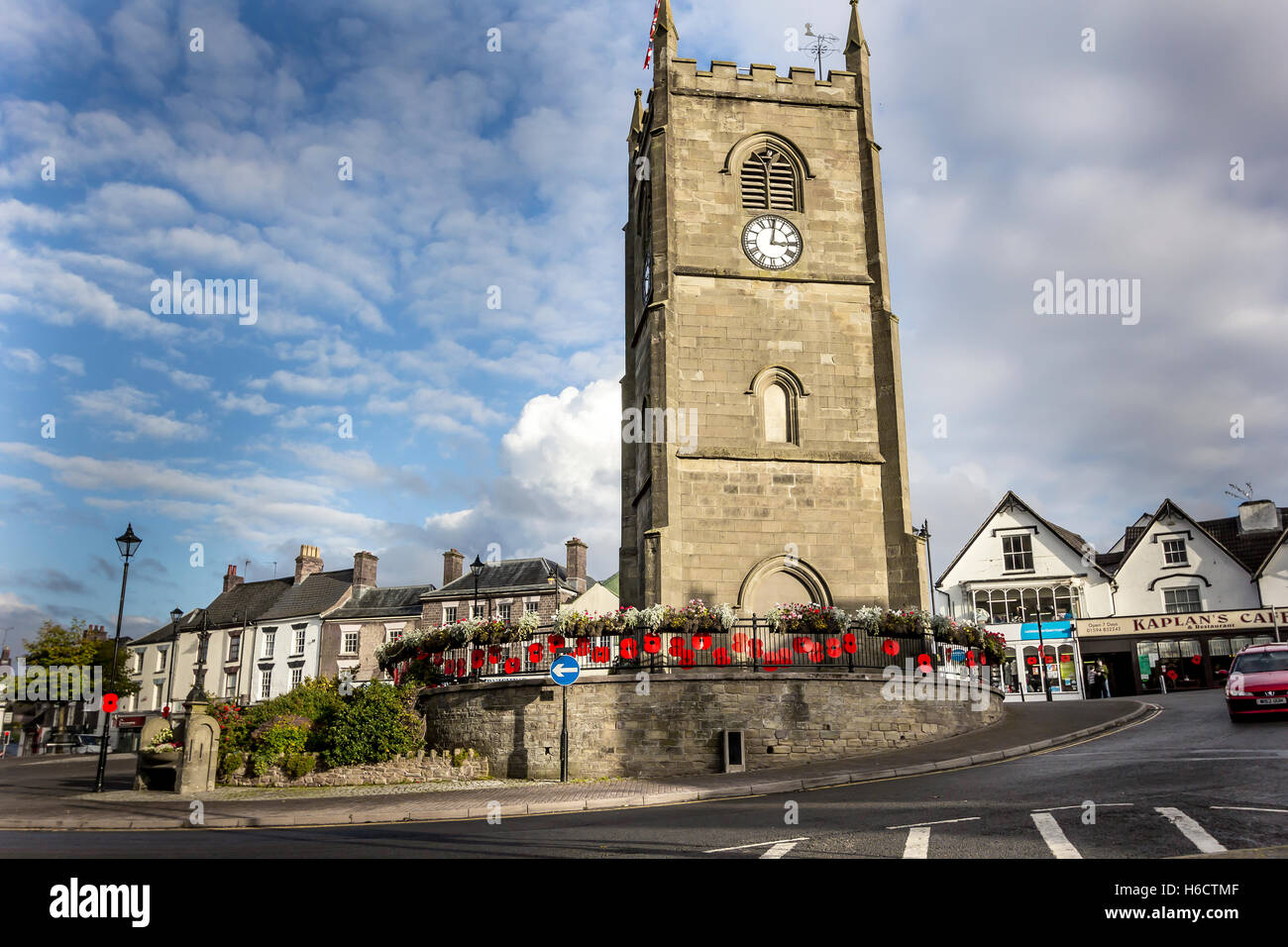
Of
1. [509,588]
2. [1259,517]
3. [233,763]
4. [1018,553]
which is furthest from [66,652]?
[1259,517]

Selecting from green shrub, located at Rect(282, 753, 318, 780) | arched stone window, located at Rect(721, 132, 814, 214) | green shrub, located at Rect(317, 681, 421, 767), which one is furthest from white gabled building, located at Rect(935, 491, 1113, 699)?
green shrub, located at Rect(282, 753, 318, 780)

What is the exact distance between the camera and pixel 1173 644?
4438 cm

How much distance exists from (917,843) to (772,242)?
2099cm

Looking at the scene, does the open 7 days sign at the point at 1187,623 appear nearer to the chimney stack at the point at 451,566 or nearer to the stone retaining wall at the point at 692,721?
the stone retaining wall at the point at 692,721

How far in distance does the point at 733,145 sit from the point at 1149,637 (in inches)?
1306

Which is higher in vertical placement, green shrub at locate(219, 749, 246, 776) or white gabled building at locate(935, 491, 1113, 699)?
white gabled building at locate(935, 491, 1113, 699)

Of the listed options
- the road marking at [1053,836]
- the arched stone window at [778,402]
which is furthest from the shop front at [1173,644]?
the road marking at [1053,836]

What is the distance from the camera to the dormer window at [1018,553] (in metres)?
47.9

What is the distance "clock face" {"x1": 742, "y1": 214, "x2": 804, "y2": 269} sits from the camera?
27.2 meters

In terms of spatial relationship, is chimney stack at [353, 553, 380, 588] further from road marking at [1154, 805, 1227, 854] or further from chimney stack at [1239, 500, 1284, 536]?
road marking at [1154, 805, 1227, 854]

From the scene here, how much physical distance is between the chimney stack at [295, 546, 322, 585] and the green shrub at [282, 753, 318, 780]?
4096 centimetres
